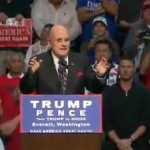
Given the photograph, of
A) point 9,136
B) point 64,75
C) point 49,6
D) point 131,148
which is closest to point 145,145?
point 131,148

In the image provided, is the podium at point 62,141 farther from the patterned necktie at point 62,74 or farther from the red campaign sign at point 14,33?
the red campaign sign at point 14,33

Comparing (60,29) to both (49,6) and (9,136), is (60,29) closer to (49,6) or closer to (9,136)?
(9,136)

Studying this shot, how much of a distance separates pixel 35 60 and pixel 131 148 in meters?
1.99

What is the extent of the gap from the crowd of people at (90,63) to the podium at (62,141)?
0.45 metres

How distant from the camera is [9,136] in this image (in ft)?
23.6

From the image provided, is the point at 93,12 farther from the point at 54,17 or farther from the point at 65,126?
the point at 65,126

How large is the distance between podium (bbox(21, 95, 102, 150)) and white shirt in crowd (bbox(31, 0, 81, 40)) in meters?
4.01

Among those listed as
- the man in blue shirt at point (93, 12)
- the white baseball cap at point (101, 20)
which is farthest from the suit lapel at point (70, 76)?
the man in blue shirt at point (93, 12)

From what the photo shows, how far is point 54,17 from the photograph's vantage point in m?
9.30

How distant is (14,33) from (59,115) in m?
3.59

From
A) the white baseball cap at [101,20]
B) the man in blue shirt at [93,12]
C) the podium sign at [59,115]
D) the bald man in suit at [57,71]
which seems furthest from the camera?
the man in blue shirt at [93,12]

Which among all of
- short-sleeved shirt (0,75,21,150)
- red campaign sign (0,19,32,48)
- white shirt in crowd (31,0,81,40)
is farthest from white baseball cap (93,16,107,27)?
short-sleeved shirt (0,75,21,150)

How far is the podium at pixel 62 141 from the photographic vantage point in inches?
209

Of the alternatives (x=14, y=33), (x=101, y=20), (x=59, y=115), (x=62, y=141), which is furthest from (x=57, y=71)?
(x=101, y=20)
